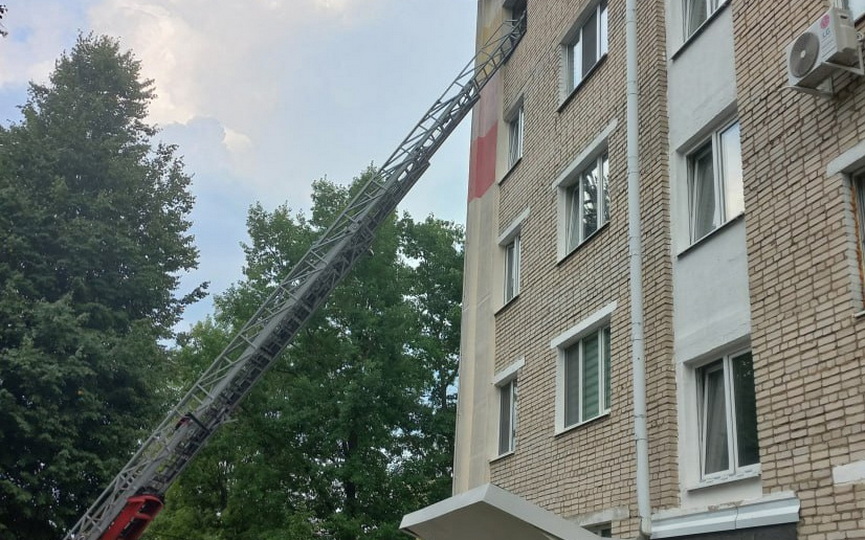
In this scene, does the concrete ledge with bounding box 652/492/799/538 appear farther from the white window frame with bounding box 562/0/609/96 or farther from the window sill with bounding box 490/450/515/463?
the white window frame with bounding box 562/0/609/96

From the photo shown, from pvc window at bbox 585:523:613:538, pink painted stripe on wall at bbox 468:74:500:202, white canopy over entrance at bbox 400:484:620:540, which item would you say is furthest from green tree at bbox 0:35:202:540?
pvc window at bbox 585:523:613:538

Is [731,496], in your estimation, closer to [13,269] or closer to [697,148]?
[697,148]

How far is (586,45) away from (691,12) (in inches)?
126

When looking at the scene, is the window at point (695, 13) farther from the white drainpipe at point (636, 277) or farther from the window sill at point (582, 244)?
the window sill at point (582, 244)

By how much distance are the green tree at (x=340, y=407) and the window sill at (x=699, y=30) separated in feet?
55.0

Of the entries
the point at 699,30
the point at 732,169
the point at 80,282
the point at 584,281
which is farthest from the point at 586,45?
the point at 80,282

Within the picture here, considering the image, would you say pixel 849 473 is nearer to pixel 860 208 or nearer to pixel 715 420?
pixel 860 208

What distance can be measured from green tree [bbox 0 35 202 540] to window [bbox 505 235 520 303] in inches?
416

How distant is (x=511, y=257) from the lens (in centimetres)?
1559

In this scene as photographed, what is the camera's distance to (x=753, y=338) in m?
7.60

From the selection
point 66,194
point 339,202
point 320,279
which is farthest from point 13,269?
point 339,202

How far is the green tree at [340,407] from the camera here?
2514 cm

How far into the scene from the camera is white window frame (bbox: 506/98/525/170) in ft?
51.3

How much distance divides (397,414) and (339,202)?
26.9 feet
